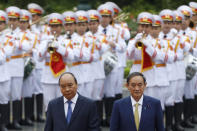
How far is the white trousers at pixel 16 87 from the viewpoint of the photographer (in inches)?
468

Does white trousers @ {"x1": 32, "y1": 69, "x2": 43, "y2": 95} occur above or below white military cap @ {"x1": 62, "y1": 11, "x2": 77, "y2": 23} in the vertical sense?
below

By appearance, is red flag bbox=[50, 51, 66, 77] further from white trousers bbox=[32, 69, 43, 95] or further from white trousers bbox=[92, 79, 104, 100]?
white trousers bbox=[32, 69, 43, 95]

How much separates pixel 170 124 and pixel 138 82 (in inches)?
198

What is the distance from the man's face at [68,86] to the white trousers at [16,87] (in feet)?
18.0

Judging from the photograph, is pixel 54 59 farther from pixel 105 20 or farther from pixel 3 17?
pixel 105 20

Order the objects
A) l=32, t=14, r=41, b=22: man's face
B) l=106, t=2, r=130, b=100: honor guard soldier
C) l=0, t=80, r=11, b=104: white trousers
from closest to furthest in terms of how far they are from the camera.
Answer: l=0, t=80, r=11, b=104: white trousers, l=106, t=2, r=130, b=100: honor guard soldier, l=32, t=14, r=41, b=22: man's face

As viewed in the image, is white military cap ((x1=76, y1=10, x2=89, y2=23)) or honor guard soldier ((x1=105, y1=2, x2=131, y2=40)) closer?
white military cap ((x1=76, y1=10, x2=89, y2=23))

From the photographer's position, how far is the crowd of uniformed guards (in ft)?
34.6

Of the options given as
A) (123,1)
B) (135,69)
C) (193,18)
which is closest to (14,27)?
(135,69)

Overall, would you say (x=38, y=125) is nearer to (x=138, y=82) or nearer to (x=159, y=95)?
(x=159, y=95)

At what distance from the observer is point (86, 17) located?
456 inches

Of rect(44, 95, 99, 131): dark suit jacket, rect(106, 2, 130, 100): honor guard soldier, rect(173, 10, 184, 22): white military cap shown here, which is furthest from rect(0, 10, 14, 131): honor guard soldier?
rect(44, 95, 99, 131): dark suit jacket

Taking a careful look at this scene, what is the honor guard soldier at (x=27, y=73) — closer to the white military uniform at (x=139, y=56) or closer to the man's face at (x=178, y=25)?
the white military uniform at (x=139, y=56)

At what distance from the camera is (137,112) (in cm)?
668
